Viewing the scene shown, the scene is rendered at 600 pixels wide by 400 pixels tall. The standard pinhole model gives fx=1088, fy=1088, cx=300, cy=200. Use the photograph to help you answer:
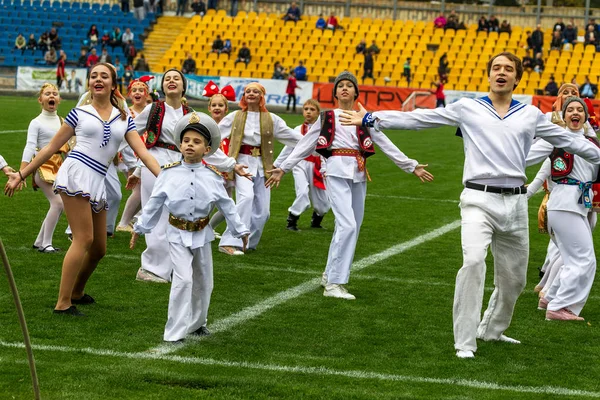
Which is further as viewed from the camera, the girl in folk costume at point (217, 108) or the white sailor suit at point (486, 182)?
the girl in folk costume at point (217, 108)

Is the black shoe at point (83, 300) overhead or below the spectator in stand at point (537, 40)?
below

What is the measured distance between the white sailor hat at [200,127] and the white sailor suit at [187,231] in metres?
0.20

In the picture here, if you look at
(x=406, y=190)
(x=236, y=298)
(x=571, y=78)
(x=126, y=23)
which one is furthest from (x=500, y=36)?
(x=236, y=298)

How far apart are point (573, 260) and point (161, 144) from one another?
3.88m

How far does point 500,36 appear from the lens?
43.6 meters

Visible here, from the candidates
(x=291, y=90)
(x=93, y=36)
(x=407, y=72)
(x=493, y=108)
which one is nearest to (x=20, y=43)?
(x=93, y=36)

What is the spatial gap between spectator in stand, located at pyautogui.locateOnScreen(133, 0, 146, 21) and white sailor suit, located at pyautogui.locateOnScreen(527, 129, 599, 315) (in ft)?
134

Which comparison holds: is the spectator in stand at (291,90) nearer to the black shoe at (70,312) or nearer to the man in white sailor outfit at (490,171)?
the black shoe at (70,312)

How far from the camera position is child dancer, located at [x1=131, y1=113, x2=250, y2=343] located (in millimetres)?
7516

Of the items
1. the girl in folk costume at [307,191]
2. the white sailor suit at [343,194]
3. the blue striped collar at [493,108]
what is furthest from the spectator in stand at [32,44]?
the blue striped collar at [493,108]

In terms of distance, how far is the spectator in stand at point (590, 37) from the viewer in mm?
42281

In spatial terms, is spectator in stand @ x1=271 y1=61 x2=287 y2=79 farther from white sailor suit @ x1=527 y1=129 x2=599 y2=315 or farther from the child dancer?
the child dancer

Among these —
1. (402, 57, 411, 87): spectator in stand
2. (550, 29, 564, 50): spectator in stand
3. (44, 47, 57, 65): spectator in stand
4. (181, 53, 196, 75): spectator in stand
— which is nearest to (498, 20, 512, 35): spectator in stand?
(550, 29, 564, 50): spectator in stand

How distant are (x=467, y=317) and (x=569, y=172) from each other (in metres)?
2.27
